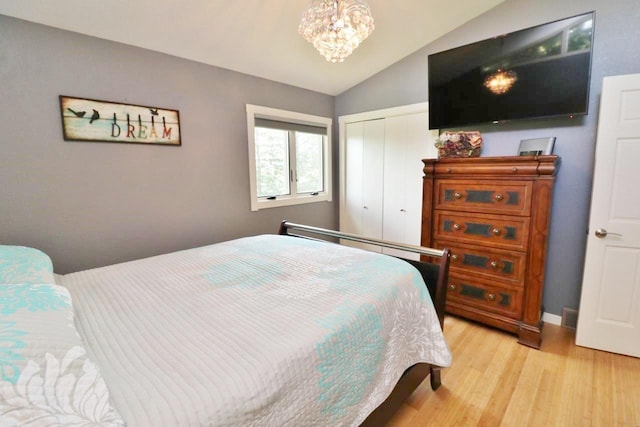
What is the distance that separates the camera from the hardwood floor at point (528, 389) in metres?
1.55

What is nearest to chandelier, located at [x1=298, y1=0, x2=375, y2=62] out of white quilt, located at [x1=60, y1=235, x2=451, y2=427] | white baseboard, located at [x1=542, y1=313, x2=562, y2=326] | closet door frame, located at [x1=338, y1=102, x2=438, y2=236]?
white quilt, located at [x1=60, y1=235, x2=451, y2=427]

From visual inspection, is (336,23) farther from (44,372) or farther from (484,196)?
(44,372)

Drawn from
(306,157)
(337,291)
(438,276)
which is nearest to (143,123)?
(306,157)

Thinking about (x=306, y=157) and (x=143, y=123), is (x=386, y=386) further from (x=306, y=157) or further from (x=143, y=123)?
(x=306, y=157)

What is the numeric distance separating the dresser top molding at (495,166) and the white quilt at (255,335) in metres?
1.13

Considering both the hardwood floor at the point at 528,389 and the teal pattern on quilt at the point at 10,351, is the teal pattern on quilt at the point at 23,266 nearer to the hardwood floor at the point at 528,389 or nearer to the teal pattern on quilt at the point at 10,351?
the teal pattern on quilt at the point at 10,351

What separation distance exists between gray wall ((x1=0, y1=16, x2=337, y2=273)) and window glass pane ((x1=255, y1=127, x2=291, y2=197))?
0.73 feet

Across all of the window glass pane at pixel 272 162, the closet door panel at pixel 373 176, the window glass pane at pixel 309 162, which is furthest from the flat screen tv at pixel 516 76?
the window glass pane at pixel 272 162

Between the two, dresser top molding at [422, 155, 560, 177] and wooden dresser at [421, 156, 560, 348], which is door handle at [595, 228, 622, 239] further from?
dresser top molding at [422, 155, 560, 177]

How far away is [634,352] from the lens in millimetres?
1997

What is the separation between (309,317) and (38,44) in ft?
7.91

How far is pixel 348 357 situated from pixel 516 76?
8.11ft

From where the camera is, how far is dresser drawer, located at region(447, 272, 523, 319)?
223cm

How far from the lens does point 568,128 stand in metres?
2.25
